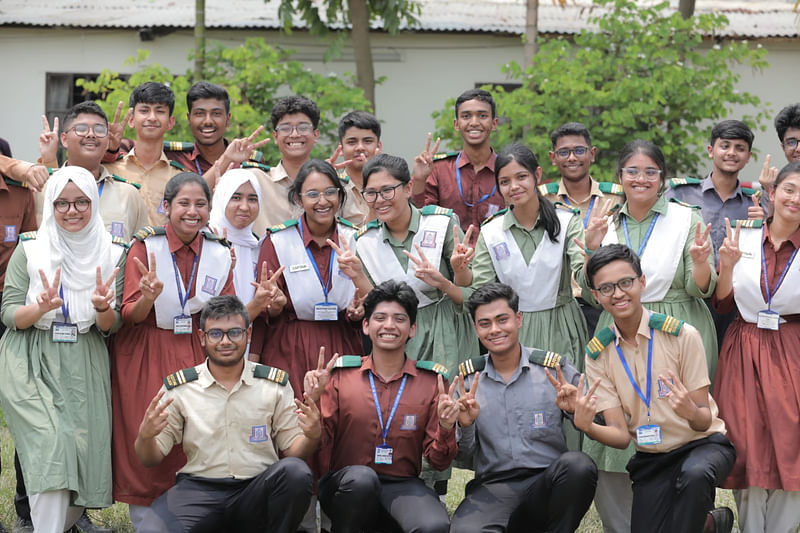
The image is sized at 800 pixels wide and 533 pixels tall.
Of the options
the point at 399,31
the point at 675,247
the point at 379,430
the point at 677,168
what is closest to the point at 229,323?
the point at 379,430

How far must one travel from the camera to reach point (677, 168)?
42.5 feet

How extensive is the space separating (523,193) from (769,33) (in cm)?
1072

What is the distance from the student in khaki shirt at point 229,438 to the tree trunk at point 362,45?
865cm

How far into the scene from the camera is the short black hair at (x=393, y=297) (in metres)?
5.23

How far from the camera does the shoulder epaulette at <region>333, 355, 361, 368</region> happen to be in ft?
17.3

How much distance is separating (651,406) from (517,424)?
2.25 ft

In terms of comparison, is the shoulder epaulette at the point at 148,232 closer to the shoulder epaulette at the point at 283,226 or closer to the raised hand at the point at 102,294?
the raised hand at the point at 102,294

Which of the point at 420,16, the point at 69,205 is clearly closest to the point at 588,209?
the point at 69,205

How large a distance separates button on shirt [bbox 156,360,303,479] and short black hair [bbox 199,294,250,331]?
0.92ft

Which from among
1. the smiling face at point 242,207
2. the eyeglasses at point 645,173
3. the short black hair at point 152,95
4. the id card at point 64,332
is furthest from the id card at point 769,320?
the short black hair at point 152,95

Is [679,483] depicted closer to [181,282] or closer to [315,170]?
[315,170]

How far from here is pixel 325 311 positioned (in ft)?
18.5

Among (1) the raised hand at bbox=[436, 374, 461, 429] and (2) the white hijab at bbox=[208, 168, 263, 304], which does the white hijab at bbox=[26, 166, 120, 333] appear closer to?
(2) the white hijab at bbox=[208, 168, 263, 304]

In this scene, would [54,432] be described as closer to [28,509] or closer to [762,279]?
[28,509]
